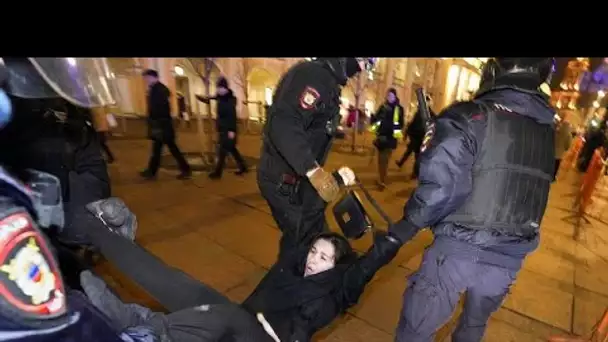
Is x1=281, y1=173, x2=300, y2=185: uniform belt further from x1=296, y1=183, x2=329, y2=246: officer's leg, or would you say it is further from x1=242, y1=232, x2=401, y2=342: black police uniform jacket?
x1=242, y1=232, x2=401, y2=342: black police uniform jacket

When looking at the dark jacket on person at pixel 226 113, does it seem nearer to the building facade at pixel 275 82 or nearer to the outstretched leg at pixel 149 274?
the outstretched leg at pixel 149 274

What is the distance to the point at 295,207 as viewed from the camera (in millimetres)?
2686

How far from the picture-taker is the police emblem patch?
760 mm

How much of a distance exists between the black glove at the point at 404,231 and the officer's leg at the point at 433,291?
148 millimetres

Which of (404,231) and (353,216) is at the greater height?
(404,231)

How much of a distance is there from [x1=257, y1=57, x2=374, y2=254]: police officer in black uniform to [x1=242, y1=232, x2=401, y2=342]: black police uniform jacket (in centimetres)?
53

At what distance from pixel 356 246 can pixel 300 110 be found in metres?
2.05

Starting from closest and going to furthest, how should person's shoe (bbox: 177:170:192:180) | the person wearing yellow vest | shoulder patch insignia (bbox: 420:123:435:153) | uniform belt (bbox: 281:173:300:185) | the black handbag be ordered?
shoulder patch insignia (bbox: 420:123:435:153) < the black handbag < uniform belt (bbox: 281:173:300:185) < person's shoe (bbox: 177:170:192:180) < the person wearing yellow vest

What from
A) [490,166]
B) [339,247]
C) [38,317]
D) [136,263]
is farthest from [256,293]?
[38,317]

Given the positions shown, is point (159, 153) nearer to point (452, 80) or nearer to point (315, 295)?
point (315, 295)

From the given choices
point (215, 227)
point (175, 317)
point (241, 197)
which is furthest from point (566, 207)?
point (175, 317)

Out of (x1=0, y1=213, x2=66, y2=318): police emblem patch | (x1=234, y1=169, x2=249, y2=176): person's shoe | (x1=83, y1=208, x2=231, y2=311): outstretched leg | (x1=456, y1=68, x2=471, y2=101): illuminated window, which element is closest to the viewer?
(x1=0, y1=213, x2=66, y2=318): police emblem patch

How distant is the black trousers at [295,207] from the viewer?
105 inches

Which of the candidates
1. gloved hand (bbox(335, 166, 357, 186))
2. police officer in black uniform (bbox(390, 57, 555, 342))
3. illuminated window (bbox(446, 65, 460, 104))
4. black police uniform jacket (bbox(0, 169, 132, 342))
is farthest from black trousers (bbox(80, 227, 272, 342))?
illuminated window (bbox(446, 65, 460, 104))
